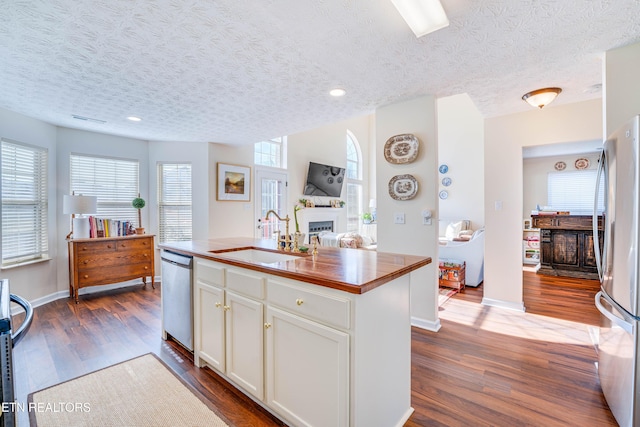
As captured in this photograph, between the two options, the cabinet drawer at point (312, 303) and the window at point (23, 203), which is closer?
the cabinet drawer at point (312, 303)

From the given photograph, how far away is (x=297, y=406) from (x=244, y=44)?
226cm

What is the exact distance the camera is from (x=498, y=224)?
12.0 feet

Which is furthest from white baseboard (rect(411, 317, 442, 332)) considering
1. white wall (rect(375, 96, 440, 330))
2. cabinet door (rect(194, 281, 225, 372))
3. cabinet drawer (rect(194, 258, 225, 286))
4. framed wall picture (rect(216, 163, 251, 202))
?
framed wall picture (rect(216, 163, 251, 202))

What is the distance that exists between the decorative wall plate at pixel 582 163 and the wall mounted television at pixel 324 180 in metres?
4.79

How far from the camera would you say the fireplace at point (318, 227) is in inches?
268

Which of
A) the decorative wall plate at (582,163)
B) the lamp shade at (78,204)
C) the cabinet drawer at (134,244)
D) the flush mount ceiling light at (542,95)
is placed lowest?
the cabinet drawer at (134,244)

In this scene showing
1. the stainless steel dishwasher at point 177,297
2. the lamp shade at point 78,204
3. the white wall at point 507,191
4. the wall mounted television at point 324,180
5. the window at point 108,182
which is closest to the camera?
the stainless steel dishwasher at point 177,297

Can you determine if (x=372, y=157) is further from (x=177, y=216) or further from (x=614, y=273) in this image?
(x=614, y=273)

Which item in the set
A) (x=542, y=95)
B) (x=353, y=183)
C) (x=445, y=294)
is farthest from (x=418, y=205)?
(x=353, y=183)

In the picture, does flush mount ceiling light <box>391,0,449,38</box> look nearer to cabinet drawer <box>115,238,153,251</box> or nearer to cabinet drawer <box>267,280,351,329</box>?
cabinet drawer <box>267,280,351,329</box>

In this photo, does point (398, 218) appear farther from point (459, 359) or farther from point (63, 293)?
point (63, 293)

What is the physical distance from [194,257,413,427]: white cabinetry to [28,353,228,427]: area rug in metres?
0.29

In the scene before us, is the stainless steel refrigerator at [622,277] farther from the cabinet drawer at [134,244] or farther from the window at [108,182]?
the window at [108,182]

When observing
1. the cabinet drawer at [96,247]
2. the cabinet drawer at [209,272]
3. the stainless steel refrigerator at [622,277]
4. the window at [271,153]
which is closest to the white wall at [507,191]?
the stainless steel refrigerator at [622,277]
